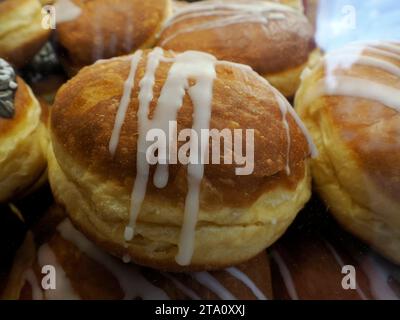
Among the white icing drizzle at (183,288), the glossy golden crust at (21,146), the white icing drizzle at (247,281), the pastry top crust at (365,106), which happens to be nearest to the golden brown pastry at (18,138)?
the glossy golden crust at (21,146)

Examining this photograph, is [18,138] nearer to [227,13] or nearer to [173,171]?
[173,171]

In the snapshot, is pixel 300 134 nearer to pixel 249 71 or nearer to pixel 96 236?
pixel 249 71

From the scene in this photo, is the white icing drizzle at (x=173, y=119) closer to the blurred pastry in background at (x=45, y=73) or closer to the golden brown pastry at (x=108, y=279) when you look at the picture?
the golden brown pastry at (x=108, y=279)

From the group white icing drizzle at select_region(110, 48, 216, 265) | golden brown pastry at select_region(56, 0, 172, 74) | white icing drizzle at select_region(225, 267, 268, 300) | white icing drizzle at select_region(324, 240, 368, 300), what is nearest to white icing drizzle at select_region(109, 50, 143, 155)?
white icing drizzle at select_region(110, 48, 216, 265)

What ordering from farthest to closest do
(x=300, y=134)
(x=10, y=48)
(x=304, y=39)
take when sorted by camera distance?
(x=304, y=39) < (x=10, y=48) < (x=300, y=134)

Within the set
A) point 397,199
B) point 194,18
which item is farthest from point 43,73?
point 397,199

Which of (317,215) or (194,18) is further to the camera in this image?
(194,18)
